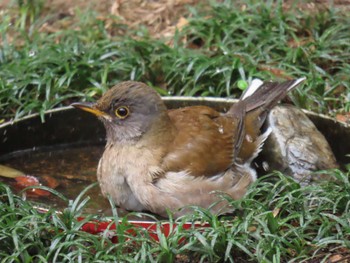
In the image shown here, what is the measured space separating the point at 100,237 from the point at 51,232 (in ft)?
1.27

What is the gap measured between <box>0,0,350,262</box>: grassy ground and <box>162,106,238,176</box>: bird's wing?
47 cm

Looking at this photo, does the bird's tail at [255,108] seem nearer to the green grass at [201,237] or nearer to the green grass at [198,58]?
the green grass at [198,58]

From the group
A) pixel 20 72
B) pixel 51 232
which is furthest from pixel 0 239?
pixel 20 72

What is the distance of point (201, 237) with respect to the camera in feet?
21.6

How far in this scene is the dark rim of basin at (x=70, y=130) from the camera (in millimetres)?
8734

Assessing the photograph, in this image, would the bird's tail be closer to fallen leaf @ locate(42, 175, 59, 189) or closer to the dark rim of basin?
the dark rim of basin

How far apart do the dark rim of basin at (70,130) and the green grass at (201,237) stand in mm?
1581

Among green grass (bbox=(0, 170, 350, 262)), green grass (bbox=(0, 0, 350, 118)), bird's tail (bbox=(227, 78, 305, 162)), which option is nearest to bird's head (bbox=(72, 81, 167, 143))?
bird's tail (bbox=(227, 78, 305, 162))

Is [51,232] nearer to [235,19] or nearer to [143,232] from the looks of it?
[143,232]

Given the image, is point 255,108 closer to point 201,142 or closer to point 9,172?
point 201,142

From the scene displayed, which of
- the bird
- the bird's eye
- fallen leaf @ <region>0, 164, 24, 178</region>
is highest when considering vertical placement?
the bird's eye

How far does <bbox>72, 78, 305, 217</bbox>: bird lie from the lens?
7.59 meters

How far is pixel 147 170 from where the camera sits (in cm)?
768

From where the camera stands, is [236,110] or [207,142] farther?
[236,110]
